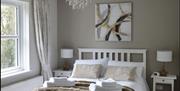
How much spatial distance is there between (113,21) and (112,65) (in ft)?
2.97

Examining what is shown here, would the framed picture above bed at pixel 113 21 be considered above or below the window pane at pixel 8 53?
above

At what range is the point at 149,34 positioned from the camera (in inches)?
192

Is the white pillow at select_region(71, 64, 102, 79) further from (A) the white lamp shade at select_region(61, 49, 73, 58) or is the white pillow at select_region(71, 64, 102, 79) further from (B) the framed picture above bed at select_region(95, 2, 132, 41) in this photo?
(B) the framed picture above bed at select_region(95, 2, 132, 41)

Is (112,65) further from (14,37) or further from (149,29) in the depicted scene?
(14,37)

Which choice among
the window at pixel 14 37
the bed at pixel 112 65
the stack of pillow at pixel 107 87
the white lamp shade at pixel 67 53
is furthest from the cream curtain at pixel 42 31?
the stack of pillow at pixel 107 87

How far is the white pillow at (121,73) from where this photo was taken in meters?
4.36

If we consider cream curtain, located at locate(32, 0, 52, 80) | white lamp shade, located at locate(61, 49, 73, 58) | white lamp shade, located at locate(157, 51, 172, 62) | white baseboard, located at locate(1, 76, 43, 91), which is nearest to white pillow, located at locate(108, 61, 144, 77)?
white lamp shade, located at locate(157, 51, 172, 62)

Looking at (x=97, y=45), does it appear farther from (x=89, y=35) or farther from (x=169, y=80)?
(x=169, y=80)

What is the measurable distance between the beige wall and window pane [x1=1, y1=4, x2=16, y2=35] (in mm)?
1405

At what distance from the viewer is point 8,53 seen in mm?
4285

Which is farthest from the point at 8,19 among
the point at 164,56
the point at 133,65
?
the point at 164,56

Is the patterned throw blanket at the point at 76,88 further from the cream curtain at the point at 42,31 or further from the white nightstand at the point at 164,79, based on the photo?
the cream curtain at the point at 42,31

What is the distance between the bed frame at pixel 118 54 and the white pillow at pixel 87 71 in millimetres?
478

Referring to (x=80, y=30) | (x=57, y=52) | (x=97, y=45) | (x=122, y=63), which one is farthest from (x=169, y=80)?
(x=57, y=52)
